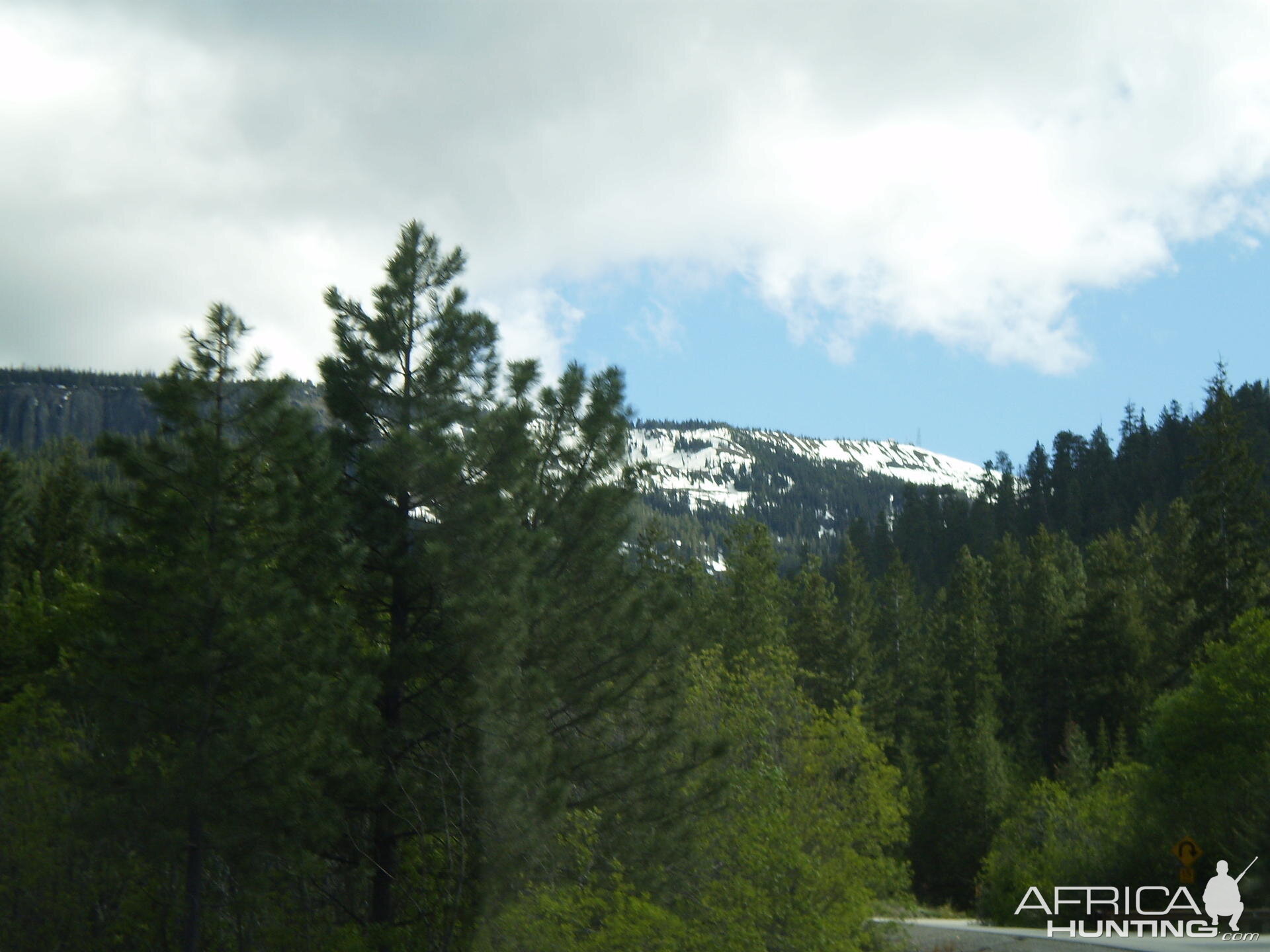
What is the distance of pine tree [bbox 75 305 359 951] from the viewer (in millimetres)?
15586

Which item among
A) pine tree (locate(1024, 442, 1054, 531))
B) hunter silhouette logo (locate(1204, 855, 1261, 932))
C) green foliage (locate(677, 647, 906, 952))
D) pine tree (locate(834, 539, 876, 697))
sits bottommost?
hunter silhouette logo (locate(1204, 855, 1261, 932))

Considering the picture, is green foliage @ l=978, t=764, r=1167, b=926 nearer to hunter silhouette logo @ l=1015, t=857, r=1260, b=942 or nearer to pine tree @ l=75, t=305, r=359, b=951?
hunter silhouette logo @ l=1015, t=857, r=1260, b=942

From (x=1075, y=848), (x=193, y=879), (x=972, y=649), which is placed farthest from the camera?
(x=972, y=649)

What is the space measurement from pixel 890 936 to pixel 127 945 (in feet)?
51.4

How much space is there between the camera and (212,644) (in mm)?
16016

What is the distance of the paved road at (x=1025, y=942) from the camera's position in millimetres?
17188

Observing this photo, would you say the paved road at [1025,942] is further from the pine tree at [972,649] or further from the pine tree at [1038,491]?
the pine tree at [1038,491]

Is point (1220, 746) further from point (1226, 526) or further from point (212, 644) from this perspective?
point (212, 644)

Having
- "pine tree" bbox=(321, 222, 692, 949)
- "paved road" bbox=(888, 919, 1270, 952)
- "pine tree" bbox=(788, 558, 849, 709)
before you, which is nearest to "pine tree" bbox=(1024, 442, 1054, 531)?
"pine tree" bbox=(788, 558, 849, 709)

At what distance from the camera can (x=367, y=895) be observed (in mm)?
18094

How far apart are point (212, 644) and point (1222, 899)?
19647 millimetres

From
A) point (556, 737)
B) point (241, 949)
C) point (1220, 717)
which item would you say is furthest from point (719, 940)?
point (1220, 717)

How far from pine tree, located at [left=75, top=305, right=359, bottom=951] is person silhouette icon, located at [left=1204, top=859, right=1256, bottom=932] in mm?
16578

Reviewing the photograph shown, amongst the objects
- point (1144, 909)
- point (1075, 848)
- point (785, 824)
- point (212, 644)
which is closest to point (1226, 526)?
point (1075, 848)
